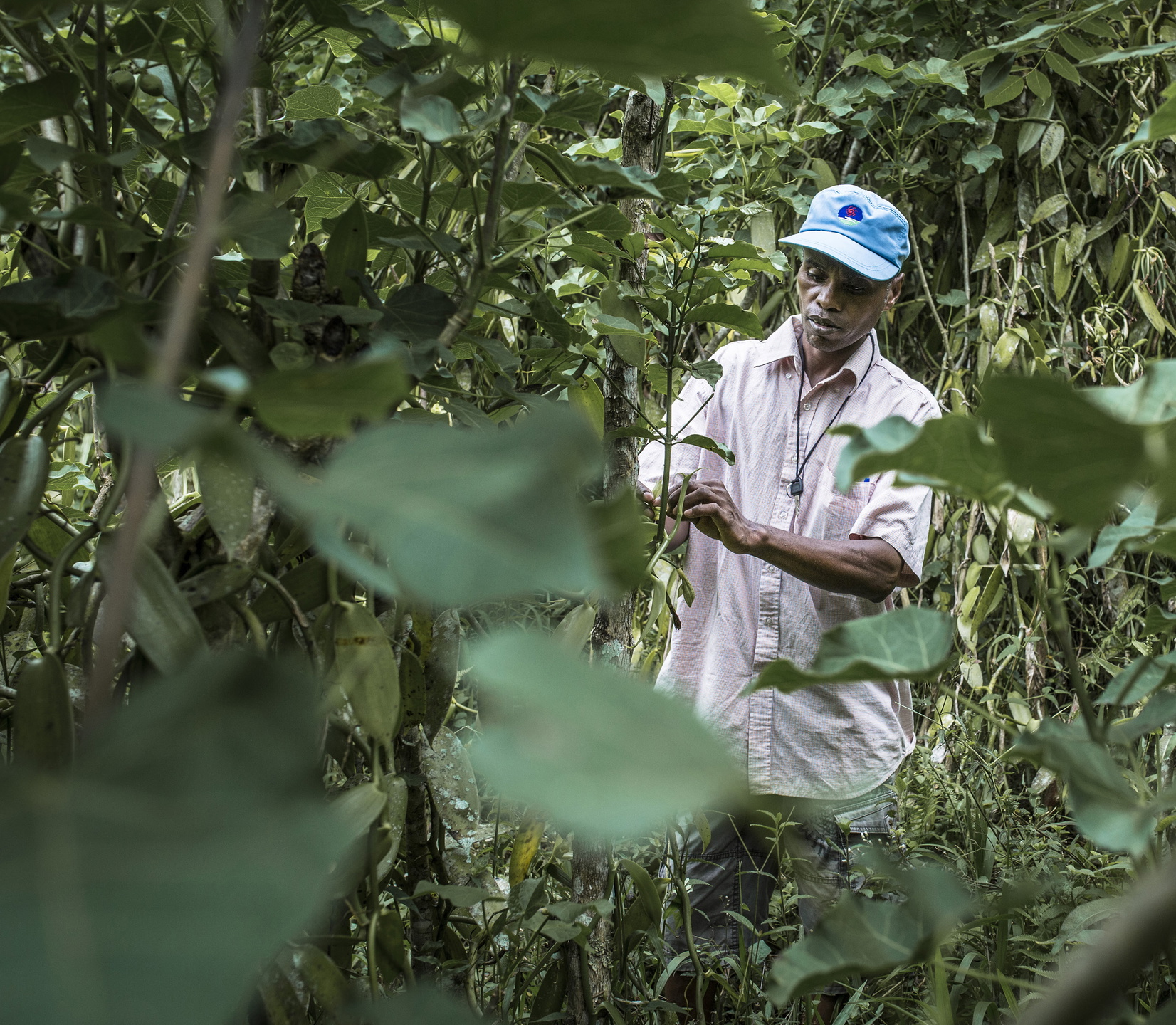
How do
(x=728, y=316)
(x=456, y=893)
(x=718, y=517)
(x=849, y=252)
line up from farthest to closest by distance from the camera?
(x=849, y=252), (x=718, y=517), (x=728, y=316), (x=456, y=893)

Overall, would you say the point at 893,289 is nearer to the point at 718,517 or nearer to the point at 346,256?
the point at 718,517

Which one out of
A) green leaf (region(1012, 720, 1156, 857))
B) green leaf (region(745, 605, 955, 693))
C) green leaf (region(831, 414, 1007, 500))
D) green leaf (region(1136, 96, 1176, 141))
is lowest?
green leaf (region(1012, 720, 1156, 857))

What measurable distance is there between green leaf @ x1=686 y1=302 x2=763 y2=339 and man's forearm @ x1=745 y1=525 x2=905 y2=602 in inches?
23.5

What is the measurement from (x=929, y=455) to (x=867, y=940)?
0.55 feet

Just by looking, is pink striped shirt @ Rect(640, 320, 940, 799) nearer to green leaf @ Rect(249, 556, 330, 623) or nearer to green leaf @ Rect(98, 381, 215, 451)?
green leaf @ Rect(249, 556, 330, 623)

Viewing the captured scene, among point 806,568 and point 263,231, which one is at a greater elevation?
point 263,231

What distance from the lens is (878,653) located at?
0.34 metres

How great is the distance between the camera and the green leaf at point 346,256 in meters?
0.48

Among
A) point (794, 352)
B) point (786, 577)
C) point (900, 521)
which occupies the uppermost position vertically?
point (794, 352)

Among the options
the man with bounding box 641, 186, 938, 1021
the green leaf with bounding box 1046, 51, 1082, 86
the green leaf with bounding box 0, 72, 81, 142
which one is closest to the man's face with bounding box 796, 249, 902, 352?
the man with bounding box 641, 186, 938, 1021

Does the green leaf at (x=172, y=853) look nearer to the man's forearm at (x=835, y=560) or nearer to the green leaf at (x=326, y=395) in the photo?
the green leaf at (x=326, y=395)

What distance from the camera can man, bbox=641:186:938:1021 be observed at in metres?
1.41

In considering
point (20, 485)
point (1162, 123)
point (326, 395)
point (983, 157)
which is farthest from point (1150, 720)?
point (983, 157)

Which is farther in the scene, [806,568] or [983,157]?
[983,157]
